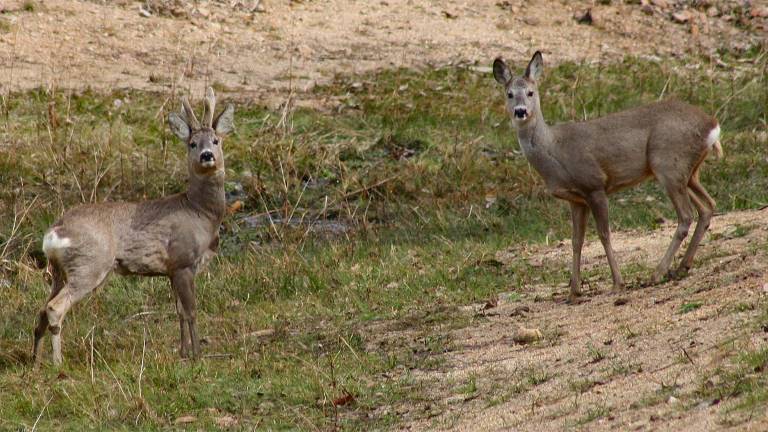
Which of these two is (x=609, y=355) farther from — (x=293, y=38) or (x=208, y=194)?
(x=293, y=38)

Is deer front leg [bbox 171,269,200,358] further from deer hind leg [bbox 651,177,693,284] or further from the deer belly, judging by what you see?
deer hind leg [bbox 651,177,693,284]

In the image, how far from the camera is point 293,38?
1780 cm

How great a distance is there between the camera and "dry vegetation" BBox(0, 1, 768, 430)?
7.57 meters

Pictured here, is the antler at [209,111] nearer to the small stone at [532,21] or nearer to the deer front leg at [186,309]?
the deer front leg at [186,309]

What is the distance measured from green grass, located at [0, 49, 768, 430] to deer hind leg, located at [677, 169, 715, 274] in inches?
34.5

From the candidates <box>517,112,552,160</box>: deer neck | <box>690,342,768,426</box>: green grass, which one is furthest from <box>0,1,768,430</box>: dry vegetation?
<box>517,112,552,160</box>: deer neck

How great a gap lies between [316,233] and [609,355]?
5.73 m

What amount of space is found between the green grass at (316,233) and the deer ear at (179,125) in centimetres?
139

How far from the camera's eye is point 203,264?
9570mm

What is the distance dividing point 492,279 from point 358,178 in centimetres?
358

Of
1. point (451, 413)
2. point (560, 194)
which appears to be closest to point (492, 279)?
point (560, 194)

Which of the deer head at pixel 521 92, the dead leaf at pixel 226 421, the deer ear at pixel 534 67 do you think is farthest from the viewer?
the deer ear at pixel 534 67

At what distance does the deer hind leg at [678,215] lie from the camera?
9672 millimetres

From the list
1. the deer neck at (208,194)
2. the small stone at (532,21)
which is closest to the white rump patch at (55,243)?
the deer neck at (208,194)
